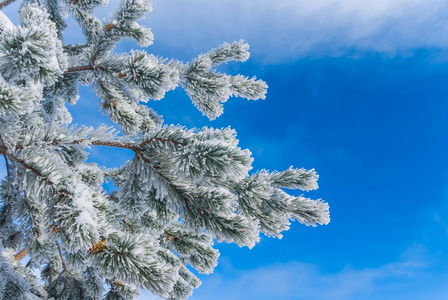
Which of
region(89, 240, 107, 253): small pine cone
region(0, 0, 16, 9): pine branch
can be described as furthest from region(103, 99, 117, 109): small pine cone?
region(0, 0, 16, 9): pine branch

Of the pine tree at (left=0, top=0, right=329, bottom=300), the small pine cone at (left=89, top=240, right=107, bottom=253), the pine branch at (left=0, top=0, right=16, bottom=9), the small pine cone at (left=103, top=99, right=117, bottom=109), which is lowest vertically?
the small pine cone at (left=89, top=240, right=107, bottom=253)

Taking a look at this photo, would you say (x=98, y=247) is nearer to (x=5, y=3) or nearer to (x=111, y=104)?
(x=111, y=104)

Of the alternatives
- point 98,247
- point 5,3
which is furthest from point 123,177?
point 5,3

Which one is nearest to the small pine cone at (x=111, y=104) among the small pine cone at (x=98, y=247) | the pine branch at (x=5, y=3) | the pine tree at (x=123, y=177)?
the pine tree at (x=123, y=177)

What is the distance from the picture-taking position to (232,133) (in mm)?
2123

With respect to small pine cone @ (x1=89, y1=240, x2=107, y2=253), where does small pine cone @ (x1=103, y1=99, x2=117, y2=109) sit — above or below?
above

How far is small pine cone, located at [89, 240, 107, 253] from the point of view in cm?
170

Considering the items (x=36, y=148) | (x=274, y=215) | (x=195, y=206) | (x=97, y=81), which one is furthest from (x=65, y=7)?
(x=274, y=215)

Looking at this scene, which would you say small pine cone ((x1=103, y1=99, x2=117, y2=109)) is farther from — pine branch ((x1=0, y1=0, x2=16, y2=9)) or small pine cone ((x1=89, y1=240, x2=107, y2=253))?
pine branch ((x1=0, y1=0, x2=16, y2=9))

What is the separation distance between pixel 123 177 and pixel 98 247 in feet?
3.26

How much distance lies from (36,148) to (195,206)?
111cm

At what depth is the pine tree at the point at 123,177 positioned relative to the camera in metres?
1.63

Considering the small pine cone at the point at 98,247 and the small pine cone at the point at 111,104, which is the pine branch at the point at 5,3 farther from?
the small pine cone at the point at 98,247

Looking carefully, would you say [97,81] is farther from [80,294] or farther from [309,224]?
[80,294]
